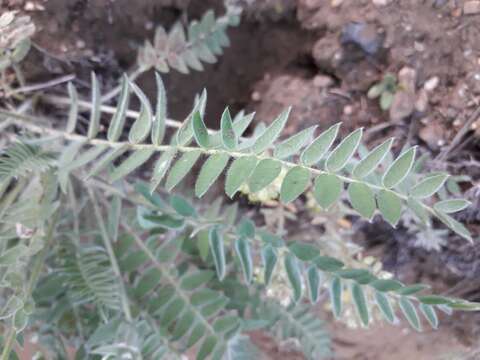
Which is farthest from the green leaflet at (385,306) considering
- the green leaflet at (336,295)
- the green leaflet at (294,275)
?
the green leaflet at (294,275)

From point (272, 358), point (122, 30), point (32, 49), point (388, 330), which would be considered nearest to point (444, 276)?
point (388, 330)

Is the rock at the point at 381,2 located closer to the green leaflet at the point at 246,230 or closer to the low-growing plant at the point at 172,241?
the low-growing plant at the point at 172,241

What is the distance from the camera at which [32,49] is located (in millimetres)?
1993

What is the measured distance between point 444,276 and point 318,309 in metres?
0.56

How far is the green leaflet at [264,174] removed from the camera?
40.9 inches

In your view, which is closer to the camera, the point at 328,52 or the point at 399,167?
the point at 399,167

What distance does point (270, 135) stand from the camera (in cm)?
109

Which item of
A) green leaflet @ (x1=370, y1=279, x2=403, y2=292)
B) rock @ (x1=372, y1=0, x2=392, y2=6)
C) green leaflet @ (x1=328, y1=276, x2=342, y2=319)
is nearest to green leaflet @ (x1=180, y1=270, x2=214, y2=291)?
green leaflet @ (x1=328, y1=276, x2=342, y2=319)

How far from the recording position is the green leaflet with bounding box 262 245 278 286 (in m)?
1.52

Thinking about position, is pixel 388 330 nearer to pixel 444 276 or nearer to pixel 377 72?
pixel 444 276

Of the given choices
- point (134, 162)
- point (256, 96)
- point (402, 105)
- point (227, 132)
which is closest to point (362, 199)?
point (227, 132)

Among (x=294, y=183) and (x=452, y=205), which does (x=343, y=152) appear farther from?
(x=452, y=205)

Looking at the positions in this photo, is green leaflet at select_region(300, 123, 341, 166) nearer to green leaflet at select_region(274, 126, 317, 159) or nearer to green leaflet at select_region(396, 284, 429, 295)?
green leaflet at select_region(274, 126, 317, 159)

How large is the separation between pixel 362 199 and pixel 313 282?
0.49 m
